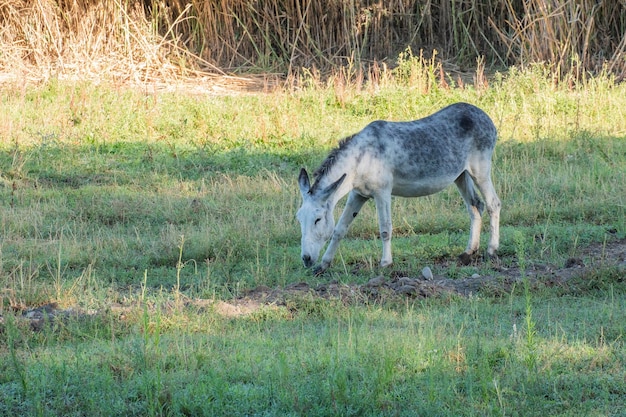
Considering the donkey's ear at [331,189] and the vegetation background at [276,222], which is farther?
the donkey's ear at [331,189]

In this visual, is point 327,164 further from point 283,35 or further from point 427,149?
point 283,35

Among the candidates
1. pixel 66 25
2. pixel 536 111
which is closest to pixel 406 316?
pixel 536 111

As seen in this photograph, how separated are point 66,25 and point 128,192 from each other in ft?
31.5

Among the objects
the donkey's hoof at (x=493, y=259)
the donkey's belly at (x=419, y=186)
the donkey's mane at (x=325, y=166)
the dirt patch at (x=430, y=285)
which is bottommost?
the donkey's hoof at (x=493, y=259)

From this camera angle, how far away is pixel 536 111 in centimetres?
1534

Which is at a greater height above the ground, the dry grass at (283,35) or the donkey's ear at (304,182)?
the donkey's ear at (304,182)

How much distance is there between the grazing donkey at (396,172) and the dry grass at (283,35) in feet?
28.4

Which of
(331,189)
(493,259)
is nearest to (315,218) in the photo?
(331,189)

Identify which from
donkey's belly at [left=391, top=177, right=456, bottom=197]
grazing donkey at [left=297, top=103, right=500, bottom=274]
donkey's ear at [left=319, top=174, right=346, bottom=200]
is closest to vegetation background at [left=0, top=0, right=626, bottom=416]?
grazing donkey at [left=297, top=103, right=500, bottom=274]

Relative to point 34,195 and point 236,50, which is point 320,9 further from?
point 34,195

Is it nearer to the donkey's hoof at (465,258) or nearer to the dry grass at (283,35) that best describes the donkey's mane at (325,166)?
the donkey's hoof at (465,258)

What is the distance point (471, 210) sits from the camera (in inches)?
396

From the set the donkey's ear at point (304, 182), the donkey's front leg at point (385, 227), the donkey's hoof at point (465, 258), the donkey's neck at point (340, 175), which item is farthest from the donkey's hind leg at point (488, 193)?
the donkey's ear at point (304, 182)

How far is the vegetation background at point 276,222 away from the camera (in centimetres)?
563
